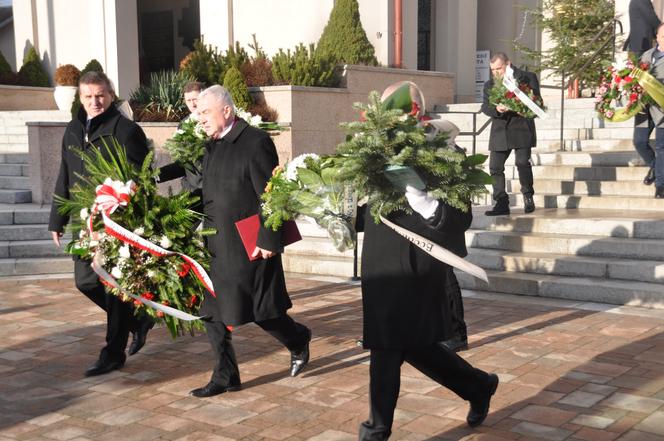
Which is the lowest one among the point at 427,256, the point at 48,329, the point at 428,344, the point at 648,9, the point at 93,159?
the point at 48,329

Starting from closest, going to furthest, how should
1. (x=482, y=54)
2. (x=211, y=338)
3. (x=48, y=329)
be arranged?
(x=211, y=338) → (x=48, y=329) → (x=482, y=54)

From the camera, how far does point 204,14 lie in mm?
17141

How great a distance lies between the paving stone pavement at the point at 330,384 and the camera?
4547 millimetres

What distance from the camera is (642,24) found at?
1177 centimetres

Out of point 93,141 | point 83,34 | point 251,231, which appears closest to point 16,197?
point 93,141

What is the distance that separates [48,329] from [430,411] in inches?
145

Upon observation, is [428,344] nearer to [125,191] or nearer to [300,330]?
[300,330]

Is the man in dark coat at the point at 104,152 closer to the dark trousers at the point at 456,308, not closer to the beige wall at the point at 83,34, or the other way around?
the dark trousers at the point at 456,308

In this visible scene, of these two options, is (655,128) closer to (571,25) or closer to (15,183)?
(571,25)

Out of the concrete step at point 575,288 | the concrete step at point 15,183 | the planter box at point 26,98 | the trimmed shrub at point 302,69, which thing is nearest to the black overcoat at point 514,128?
the concrete step at point 575,288

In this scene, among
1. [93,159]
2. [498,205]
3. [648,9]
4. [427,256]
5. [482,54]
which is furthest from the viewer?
[482,54]

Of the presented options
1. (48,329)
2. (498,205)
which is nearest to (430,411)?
(48,329)

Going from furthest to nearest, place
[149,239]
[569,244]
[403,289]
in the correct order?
[569,244], [149,239], [403,289]

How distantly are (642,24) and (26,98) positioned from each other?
12.5 metres
